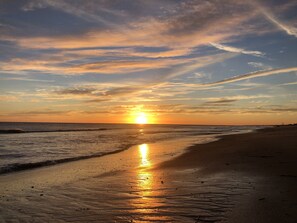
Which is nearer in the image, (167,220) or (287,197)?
(167,220)

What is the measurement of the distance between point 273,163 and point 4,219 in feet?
40.0

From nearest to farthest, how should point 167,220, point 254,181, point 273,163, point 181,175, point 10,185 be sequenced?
1. point 167,220
2. point 254,181
3. point 10,185
4. point 181,175
5. point 273,163

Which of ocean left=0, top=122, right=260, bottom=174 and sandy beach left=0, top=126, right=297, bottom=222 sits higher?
sandy beach left=0, top=126, right=297, bottom=222

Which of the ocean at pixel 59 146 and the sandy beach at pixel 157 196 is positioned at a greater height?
the sandy beach at pixel 157 196

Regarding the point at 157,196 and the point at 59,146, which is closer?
the point at 157,196

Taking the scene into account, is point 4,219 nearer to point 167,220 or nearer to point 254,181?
point 167,220

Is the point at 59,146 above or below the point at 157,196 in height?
below

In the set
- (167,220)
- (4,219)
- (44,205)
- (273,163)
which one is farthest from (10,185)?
(273,163)

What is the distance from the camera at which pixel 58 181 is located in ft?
41.1

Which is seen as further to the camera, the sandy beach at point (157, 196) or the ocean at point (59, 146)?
the ocean at point (59, 146)

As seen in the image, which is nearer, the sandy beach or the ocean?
the sandy beach

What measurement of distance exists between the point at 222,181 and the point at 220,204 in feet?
10.5

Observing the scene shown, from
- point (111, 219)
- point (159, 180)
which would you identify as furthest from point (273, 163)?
point (111, 219)

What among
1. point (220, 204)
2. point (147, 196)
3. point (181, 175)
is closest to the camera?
point (220, 204)
